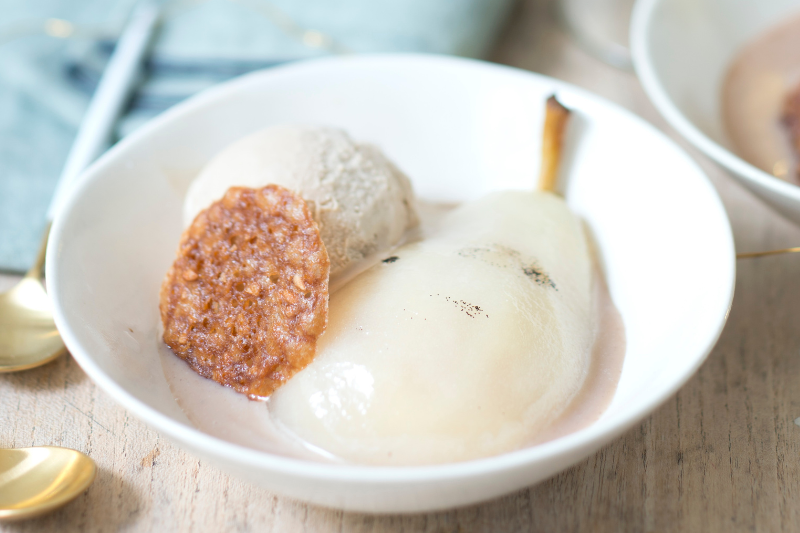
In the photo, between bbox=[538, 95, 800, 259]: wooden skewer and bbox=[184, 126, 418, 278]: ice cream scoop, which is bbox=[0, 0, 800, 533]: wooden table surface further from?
bbox=[184, 126, 418, 278]: ice cream scoop

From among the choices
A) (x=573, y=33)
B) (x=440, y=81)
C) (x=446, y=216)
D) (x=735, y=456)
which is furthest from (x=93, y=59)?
(x=735, y=456)

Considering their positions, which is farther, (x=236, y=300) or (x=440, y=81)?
(x=440, y=81)

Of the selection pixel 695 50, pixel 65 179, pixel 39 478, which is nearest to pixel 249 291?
pixel 39 478

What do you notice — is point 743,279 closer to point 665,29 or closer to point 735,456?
point 735,456

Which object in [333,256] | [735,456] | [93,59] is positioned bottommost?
[735,456]

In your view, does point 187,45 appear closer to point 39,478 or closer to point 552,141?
point 552,141

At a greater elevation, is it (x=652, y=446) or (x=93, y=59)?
(x=93, y=59)
